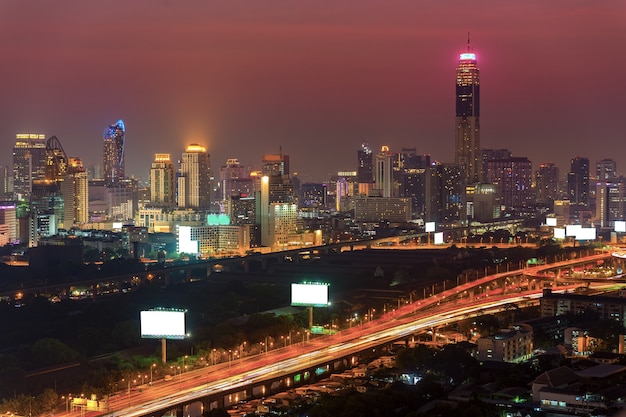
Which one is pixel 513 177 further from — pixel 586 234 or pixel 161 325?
pixel 161 325

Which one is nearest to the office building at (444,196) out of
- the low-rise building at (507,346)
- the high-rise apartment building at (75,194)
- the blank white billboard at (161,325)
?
the high-rise apartment building at (75,194)

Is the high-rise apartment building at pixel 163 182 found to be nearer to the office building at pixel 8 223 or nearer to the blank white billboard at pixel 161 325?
the office building at pixel 8 223

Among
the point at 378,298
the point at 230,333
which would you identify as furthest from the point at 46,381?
the point at 378,298

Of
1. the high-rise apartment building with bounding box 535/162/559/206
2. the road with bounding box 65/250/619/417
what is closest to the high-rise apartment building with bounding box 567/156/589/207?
the high-rise apartment building with bounding box 535/162/559/206

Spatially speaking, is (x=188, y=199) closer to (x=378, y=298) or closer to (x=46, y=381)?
(x=378, y=298)

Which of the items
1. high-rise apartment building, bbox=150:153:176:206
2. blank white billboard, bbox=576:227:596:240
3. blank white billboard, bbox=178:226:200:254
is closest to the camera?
blank white billboard, bbox=576:227:596:240

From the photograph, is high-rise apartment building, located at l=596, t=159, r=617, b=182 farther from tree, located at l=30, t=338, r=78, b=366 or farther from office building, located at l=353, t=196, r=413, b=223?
tree, located at l=30, t=338, r=78, b=366

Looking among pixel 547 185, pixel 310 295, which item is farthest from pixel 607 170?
pixel 310 295
